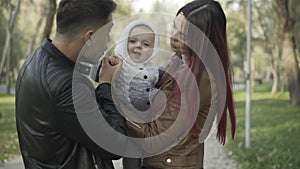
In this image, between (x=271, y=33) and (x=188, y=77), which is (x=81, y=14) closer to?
(x=188, y=77)

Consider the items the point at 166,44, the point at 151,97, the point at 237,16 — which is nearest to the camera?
the point at 151,97

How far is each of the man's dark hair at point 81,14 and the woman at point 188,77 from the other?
442 millimetres

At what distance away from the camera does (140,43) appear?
9.12 feet

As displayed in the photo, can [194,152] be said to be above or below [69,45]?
below

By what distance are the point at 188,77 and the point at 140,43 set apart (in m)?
0.63

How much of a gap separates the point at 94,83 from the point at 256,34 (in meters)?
37.5

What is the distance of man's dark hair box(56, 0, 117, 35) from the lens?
201 cm

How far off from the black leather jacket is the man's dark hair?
0.13 meters

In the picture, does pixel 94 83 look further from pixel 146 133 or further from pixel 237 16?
pixel 237 16

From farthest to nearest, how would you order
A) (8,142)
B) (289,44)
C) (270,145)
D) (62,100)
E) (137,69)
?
1. (289,44)
2. (8,142)
3. (270,145)
4. (137,69)
5. (62,100)

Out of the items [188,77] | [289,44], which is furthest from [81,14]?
[289,44]

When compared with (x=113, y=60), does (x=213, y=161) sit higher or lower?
lower

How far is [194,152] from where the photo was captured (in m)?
2.42

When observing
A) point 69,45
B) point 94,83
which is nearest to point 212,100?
point 94,83
